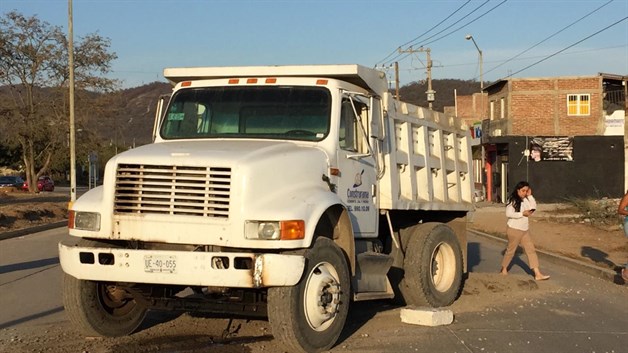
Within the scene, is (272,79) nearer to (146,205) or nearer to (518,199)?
(146,205)

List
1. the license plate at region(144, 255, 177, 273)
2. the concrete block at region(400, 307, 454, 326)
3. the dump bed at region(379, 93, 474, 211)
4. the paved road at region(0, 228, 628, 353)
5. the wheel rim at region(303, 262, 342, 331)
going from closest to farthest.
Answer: the license plate at region(144, 255, 177, 273) → the wheel rim at region(303, 262, 342, 331) → the paved road at region(0, 228, 628, 353) → the concrete block at region(400, 307, 454, 326) → the dump bed at region(379, 93, 474, 211)

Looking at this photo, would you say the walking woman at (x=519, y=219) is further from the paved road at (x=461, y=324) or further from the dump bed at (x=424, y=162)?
the dump bed at (x=424, y=162)

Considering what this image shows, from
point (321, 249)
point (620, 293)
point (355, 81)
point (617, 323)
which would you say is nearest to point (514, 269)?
point (620, 293)

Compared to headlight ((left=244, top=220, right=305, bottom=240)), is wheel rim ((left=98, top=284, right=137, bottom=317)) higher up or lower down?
lower down

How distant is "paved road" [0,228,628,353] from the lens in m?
7.49

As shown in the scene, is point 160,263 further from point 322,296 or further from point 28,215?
point 28,215

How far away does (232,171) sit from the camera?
655 cm

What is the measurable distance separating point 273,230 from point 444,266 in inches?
180

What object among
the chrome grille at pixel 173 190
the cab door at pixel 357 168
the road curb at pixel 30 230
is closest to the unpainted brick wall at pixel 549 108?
the road curb at pixel 30 230

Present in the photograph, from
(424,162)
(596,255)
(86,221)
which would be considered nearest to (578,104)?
(596,255)

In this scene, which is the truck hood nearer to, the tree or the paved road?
the paved road

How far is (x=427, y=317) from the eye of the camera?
8445mm

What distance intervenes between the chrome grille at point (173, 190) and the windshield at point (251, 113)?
4.62ft

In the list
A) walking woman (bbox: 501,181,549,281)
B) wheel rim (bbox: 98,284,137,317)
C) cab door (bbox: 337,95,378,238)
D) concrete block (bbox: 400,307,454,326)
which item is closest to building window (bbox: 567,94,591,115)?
walking woman (bbox: 501,181,549,281)
